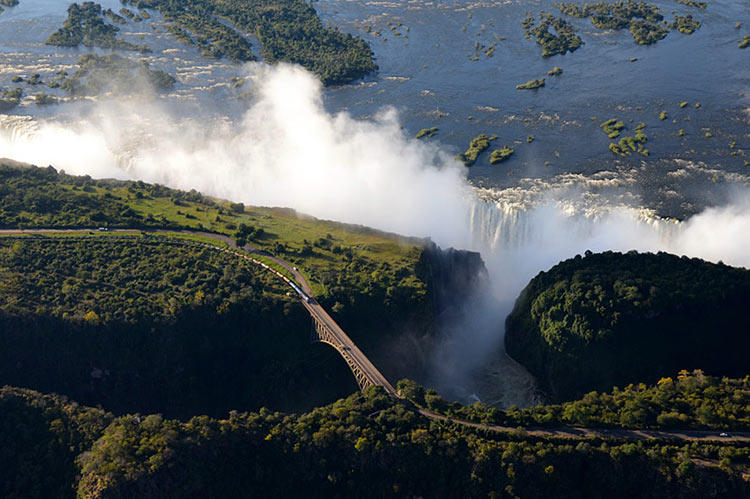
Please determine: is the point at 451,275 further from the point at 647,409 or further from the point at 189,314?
the point at 189,314

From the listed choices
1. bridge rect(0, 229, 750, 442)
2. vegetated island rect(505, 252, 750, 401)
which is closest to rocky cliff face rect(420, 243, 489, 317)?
vegetated island rect(505, 252, 750, 401)

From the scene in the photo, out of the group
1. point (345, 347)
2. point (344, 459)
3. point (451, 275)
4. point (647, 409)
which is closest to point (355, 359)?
point (345, 347)

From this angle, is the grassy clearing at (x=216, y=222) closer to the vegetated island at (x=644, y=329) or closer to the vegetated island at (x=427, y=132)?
the vegetated island at (x=644, y=329)

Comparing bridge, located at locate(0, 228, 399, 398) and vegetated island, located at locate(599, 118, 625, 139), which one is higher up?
vegetated island, located at locate(599, 118, 625, 139)

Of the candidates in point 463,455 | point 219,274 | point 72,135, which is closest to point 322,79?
point 72,135

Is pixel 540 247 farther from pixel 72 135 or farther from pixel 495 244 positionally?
pixel 72 135

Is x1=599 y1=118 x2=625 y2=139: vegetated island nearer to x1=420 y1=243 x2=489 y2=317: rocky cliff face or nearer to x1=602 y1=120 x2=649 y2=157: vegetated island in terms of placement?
x1=602 y1=120 x2=649 y2=157: vegetated island
